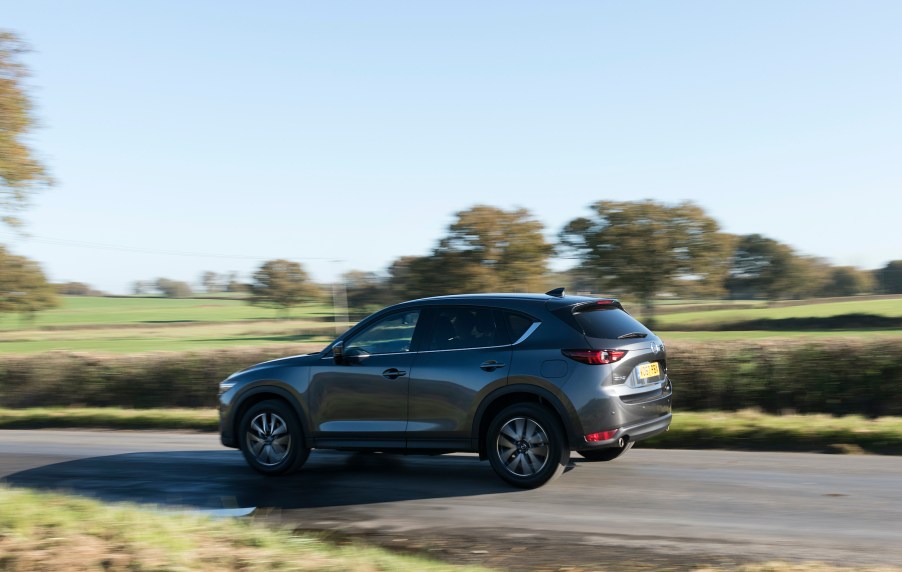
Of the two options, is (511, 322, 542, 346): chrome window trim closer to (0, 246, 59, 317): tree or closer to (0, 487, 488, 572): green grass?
(0, 487, 488, 572): green grass

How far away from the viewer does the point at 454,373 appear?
8156mm

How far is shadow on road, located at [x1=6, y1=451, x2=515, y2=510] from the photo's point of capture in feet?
26.2

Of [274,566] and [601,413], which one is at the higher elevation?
[601,413]

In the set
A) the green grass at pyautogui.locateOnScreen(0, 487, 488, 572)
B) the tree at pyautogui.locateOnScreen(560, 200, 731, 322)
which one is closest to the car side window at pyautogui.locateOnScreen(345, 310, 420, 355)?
the green grass at pyautogui.locateOnScreen(0, 487, 488, 572)

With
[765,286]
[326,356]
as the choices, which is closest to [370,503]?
[326,356]

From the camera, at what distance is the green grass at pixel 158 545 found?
5109mm

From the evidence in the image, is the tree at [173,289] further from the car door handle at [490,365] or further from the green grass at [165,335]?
the car door handle at [490,365]

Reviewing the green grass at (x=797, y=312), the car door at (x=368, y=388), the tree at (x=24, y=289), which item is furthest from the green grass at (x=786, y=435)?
the tree at (x=24, y=289)

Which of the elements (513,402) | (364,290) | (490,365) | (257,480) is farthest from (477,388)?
(364,290)

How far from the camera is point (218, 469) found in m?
9.65

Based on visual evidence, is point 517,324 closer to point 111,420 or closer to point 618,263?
point 111,420

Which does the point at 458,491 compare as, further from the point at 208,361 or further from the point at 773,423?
the point at 208,361

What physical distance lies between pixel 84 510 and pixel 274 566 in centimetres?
216

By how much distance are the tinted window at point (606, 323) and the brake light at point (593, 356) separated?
0.18 meters
